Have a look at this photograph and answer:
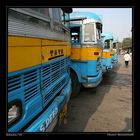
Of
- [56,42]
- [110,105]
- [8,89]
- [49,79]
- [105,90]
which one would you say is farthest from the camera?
[105,90]

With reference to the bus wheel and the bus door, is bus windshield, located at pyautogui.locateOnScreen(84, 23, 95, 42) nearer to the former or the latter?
the bus door

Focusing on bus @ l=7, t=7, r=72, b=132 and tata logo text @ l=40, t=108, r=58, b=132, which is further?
tata logo text @ l=40, t=108, r=58, b=132

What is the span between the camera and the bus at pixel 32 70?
2.11 metres

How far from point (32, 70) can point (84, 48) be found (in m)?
3.70

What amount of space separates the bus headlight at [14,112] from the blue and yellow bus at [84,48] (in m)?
3.92

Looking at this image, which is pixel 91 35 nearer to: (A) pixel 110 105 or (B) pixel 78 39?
(B) pixel 78 39

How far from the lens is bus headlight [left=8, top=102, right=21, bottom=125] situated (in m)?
2.17

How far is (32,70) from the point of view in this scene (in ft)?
8.07

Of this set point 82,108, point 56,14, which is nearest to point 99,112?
point 82,108

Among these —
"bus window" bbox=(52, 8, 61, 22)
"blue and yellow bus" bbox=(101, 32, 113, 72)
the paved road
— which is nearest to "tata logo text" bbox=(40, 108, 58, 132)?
the paved road
